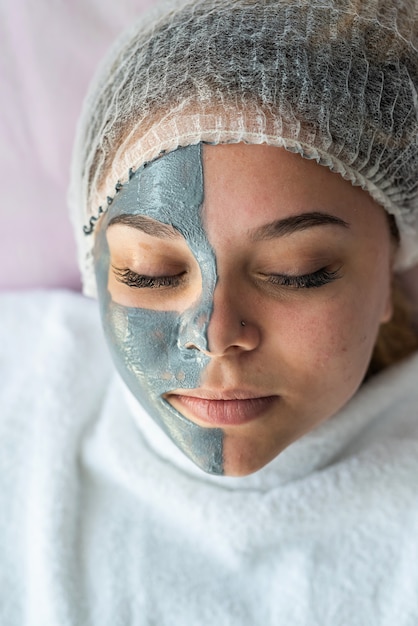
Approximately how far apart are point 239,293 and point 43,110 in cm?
73

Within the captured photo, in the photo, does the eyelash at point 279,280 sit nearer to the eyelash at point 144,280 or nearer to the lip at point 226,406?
the eyelash at point 144,280

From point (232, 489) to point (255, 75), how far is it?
2.26 ft

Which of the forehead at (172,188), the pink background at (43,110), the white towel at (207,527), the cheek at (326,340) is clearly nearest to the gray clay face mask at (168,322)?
the forehead at (172,188)

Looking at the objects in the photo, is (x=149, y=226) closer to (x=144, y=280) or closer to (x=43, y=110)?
(x=144, y=280)

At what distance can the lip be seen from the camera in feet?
2.84

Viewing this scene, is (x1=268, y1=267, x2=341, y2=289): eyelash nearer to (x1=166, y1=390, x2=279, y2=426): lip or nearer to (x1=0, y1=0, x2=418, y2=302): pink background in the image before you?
(x1=166, y1=390, x2=279, y2=426): lip

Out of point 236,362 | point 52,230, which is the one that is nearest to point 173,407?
point 236,362

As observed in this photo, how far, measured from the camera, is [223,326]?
809mm

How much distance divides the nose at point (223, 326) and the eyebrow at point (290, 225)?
8cm

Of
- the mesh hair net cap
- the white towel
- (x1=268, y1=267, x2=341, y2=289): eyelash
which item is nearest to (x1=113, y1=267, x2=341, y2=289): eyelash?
(x1=268, y1=267, x2=341, y2=289): eyelash

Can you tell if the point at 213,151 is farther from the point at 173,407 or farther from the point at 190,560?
the point at 190,560

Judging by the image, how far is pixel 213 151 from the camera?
2.68 ft

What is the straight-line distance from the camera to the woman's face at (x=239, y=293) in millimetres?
813

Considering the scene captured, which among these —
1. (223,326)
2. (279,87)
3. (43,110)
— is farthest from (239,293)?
(43,110)
